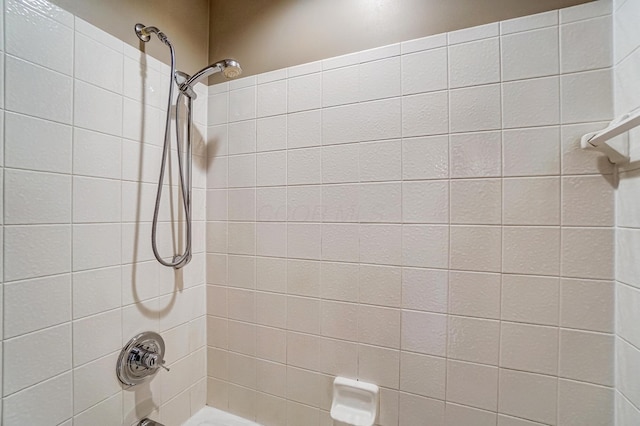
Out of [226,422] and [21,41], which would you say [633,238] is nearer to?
[226,422]

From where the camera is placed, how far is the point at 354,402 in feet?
3.58

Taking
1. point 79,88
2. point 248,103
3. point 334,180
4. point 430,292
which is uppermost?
point 248,103

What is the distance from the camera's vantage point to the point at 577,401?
85cm

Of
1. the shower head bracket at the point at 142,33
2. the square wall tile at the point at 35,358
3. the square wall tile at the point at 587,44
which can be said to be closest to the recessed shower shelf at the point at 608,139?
the square wall tile at the point at 587,44

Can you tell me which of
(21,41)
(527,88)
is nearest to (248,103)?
(21,41)

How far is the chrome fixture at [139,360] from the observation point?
1.02 m

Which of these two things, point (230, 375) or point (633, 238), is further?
point (230, 375)

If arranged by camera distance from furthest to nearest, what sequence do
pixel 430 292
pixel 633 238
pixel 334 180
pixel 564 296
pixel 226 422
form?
1. pixel 226 422
2. pixel 334 180
3. pixel 430 292
4. pixel 564 296
5. pixel 633 238

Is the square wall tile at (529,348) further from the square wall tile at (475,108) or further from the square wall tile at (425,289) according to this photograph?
the square wall tile at (475,108)

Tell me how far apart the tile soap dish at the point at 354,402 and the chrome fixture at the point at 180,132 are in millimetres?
847

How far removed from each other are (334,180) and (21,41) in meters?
1.03

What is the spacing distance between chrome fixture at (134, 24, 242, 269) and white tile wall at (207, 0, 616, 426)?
0.17 metres

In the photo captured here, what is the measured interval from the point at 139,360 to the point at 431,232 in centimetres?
120

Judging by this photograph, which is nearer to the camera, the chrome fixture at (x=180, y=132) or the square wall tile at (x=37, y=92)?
the square wall tile at (x=37, y=92)
